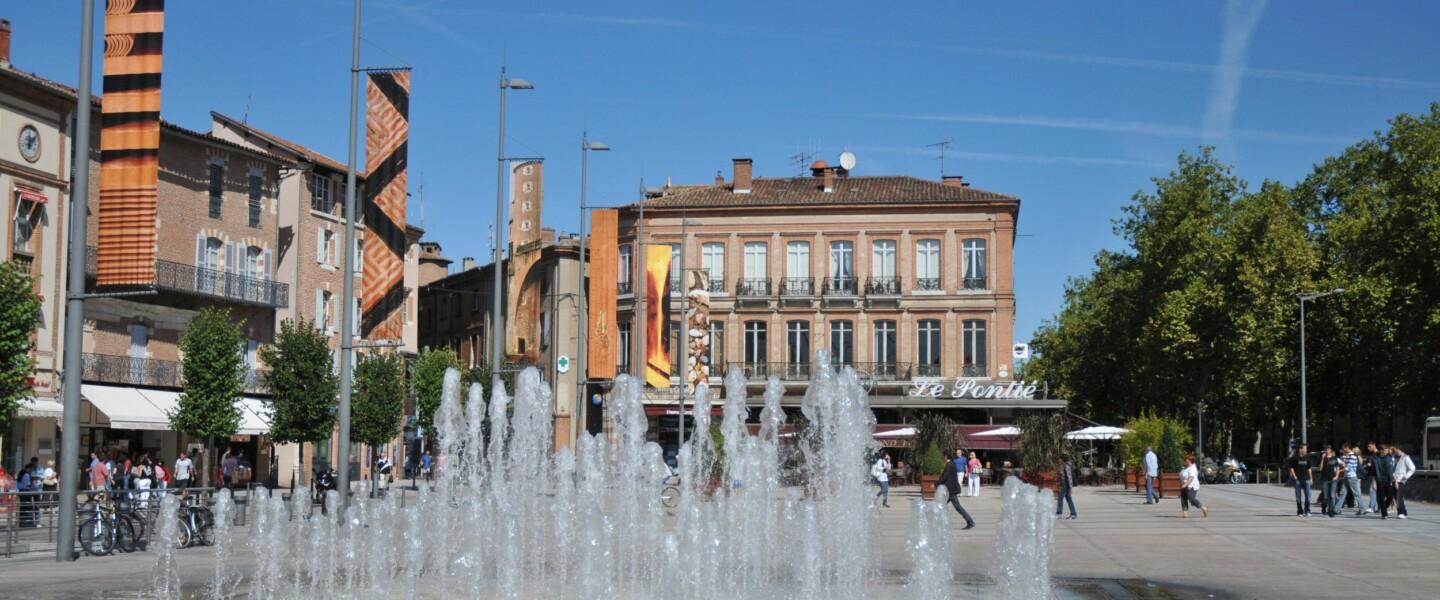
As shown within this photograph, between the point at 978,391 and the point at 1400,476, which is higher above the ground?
the point at 978,391

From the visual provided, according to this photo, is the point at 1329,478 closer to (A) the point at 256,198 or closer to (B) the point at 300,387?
(B) the point at 300,387

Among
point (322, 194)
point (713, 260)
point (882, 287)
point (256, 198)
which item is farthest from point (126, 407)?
point (882, 287)

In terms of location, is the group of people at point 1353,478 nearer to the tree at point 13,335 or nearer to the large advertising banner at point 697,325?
the tree at point 13,335

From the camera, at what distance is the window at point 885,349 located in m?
64.2

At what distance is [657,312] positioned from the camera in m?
50.4

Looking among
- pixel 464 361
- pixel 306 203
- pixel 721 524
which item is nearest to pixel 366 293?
pixel 721 524

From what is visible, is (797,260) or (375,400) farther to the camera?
(797,260)

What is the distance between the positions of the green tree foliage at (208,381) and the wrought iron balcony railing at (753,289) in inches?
1038

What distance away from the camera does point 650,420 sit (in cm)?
6638

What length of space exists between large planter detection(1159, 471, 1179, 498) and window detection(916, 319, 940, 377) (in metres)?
20.0

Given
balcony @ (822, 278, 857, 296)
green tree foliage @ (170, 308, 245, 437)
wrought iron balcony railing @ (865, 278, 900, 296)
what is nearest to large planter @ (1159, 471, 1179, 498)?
wrought iron balcony railing @ (865, 278, 900, 296)

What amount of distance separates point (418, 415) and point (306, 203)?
14.7 meters

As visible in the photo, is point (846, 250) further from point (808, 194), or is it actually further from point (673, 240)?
point (673, 240)

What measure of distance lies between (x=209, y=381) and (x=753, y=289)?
91.2 feet
